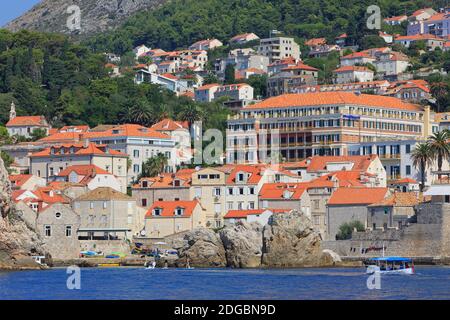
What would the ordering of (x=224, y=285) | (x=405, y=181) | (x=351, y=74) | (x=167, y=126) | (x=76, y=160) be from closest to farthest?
(x=224, y=285)
(x=405, y=181)
(x=76, y=160)
(x=167, y=126)
(x=351, y=74)

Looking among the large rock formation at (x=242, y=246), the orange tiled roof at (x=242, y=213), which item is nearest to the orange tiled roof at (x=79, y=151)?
the orange tiled roof at (x=242, y=213)

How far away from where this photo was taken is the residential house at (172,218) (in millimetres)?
101312

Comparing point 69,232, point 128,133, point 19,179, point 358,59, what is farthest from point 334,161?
point 358,59

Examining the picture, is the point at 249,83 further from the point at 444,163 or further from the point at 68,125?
the point at 444,163

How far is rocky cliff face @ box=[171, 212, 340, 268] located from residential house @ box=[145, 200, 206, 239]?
12118 mm

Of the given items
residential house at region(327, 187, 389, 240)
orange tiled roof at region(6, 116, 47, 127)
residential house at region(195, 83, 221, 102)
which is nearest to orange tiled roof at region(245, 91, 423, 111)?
orange tiled roof at region(6, 116, 47, 127)

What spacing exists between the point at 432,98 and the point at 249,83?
113 ft

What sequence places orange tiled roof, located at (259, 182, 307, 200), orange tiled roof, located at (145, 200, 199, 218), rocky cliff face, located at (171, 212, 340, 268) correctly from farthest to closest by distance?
orange tiled roof, located at (145, 200, 199, 218) < orange tiled roof, located at (259, 182, 307, 200) < rocky cliff face, located at (171, 212, 340, 268)

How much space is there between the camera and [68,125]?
151 metres

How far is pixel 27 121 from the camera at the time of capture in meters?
147

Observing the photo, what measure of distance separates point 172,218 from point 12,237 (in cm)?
2584

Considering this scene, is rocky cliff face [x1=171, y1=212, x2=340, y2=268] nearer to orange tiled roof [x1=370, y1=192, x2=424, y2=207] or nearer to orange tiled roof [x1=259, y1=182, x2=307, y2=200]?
orange tiled roof [x1=370, y1=192, x2=424, y2=207]

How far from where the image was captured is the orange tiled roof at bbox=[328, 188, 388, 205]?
9706 cm

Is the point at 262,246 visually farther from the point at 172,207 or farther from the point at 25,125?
the point at 25,125
